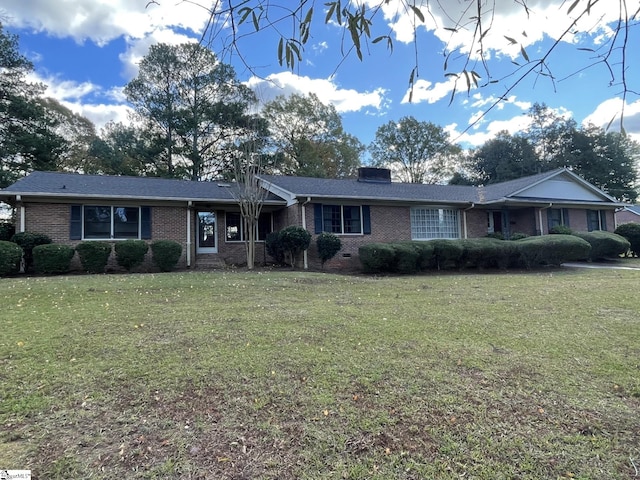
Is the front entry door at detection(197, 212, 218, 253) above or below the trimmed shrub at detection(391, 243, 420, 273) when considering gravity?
above

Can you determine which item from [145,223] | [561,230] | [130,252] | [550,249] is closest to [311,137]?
[561,230]

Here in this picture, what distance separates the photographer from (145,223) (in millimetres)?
13977

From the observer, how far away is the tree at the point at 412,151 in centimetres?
4212

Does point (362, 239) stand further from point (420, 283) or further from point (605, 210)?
point (605, 210)

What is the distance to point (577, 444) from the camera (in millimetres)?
2338

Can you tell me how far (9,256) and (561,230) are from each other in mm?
22720

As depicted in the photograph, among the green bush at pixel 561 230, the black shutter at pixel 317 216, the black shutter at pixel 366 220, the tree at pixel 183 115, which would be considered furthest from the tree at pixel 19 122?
the green bush at pixel 561 230

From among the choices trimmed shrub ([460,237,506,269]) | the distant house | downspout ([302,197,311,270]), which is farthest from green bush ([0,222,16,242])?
the distant house

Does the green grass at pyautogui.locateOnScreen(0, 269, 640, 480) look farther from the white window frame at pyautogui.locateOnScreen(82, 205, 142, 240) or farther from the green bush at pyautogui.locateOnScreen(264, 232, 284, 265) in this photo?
the green bush at pyautogui.locateOnScreen(264, 232, 284, 265)

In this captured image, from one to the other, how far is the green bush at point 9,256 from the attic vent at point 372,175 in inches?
577

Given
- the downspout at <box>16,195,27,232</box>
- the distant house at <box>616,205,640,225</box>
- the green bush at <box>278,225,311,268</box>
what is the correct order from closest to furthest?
the downspout at <box>16,195,27,232</box>, the green bush at <box>278,225,311,268</box>, the distant house at <box>616,205,640,225</box>

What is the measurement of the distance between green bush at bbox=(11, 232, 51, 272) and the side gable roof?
4.65 ft

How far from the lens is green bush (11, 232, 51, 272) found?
11.6 m

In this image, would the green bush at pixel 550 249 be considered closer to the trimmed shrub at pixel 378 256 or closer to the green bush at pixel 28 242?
the trimmed shrub at pixel 378 256
